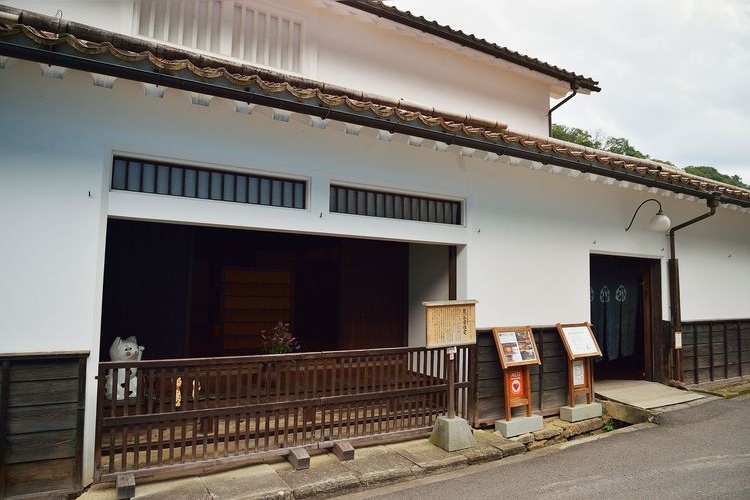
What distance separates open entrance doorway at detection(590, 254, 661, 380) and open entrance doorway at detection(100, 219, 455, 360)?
11.7 ft

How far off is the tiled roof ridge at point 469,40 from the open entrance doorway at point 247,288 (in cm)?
376

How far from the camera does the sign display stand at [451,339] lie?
17.9 ft

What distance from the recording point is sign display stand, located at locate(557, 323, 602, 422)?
22.7ft

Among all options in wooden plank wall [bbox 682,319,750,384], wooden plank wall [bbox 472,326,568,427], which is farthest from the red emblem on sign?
wooden plank wall [bbox 682,319,750,384]

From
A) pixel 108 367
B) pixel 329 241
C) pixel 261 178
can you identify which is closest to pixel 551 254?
pixel 329 241

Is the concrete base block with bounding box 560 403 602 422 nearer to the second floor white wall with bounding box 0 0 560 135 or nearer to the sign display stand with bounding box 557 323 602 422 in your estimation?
the sign display stand with bounding box 557 323 602 422

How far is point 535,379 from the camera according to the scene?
694cm

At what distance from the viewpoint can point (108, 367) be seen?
420 cm

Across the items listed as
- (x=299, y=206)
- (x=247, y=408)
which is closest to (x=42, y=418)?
(x=247, y=408)

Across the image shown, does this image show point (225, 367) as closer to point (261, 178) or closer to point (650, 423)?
point (261, 178)

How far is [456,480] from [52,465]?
12.3ft

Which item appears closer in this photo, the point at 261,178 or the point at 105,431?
the point at 105,431

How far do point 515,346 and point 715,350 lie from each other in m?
5.68

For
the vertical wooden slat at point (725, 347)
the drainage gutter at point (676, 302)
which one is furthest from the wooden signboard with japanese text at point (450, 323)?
the vertical wooden slat at point (725, 347)
